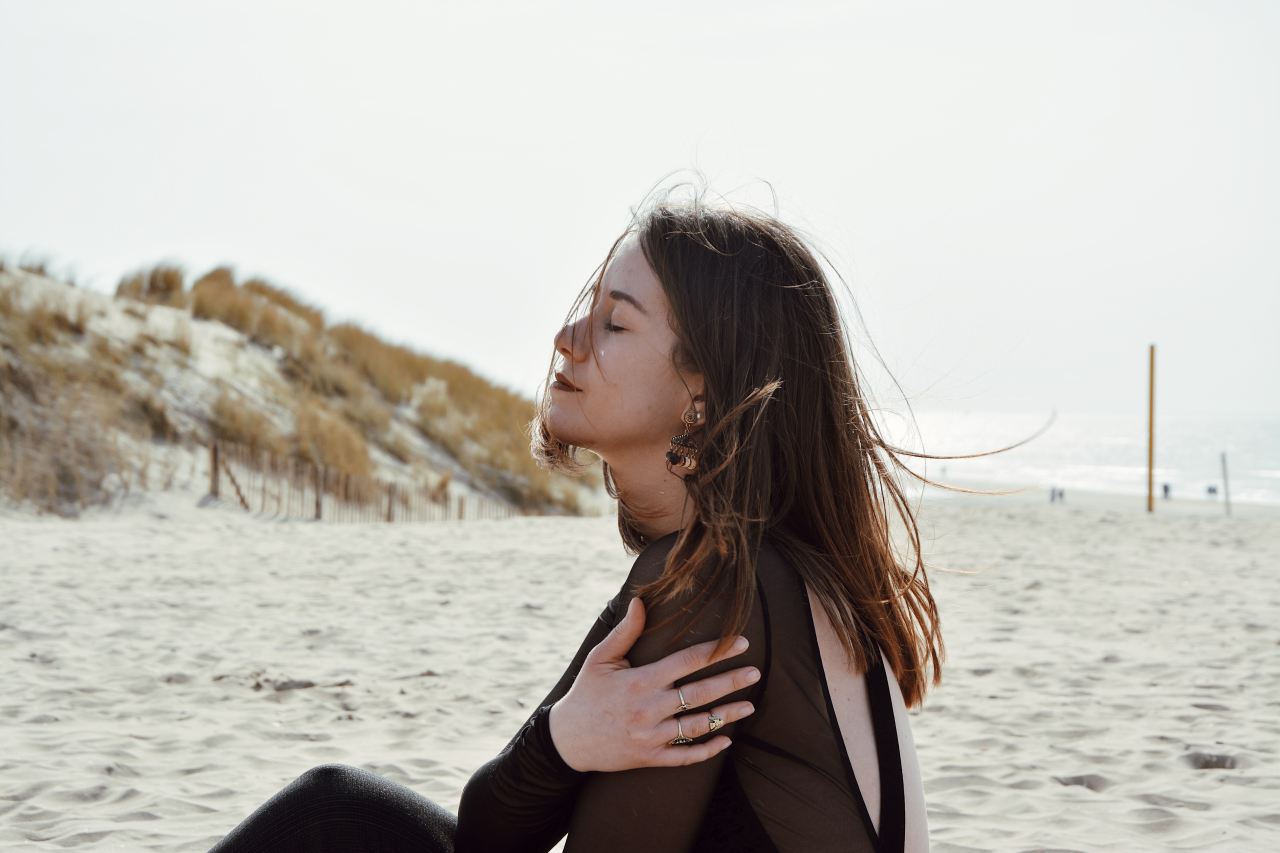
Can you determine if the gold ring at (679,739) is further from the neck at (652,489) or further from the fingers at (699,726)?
the neck at (652,489)

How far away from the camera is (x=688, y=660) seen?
1375 mm

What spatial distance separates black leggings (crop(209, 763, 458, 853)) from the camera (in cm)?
174

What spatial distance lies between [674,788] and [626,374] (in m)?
0.61

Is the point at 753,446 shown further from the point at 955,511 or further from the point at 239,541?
the point at 955,511

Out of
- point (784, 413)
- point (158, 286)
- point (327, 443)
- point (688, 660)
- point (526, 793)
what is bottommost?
point (526, 793)

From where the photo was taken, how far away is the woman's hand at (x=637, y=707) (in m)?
1.35

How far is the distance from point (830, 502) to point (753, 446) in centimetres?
16

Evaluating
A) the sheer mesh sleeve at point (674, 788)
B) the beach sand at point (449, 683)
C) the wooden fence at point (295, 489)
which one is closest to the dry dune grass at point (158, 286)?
the wooden fence at point (295, 489)

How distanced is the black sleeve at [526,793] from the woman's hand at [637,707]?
7 centimetres

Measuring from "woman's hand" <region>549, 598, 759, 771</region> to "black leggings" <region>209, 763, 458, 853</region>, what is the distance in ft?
1.48

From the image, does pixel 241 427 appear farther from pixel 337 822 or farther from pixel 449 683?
pixel 337 822

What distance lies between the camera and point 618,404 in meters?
1.65

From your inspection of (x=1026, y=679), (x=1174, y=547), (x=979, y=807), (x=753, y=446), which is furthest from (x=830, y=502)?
(x=1174, y=547)

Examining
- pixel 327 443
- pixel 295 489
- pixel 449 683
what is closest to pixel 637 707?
pixel 449 683
